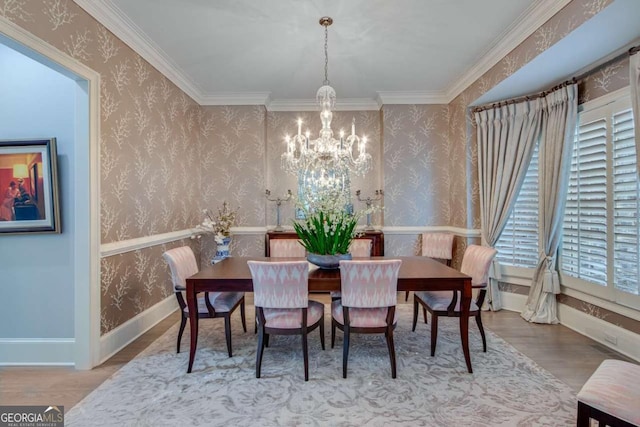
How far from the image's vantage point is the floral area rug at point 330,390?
1.81 metres

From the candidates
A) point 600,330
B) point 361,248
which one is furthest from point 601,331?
point 361,248

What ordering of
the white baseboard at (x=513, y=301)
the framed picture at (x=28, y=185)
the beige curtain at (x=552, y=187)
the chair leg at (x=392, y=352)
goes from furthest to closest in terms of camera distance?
1. the white baseboard at (x=513, y=301)
2. the beige curtain at (x=552, y=187)
3. the framed picture at (x=28, y=185)
4. the chair leg at (x=392, y=352)

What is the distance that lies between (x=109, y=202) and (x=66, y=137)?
597 mm

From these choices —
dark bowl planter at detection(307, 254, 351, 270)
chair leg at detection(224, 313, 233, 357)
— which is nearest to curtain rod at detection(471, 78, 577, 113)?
dark bowl planter at detection(307, 254, 351, 270)

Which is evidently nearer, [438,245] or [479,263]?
[479,263]

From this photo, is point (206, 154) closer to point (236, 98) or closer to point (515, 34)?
point (236, 98)

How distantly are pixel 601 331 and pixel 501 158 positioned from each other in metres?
2.00

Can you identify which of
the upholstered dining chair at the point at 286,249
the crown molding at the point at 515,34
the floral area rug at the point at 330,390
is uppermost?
the crown molding at the point at 515,34

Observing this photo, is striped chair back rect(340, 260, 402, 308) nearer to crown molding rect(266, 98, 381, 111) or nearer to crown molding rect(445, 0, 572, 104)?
crown molding rect(445, 0, 572, 104)

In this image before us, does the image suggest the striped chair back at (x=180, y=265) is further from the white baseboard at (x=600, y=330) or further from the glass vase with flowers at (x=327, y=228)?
the white baseboard at (x=600, y=330)

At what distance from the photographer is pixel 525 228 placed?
11.6 feet

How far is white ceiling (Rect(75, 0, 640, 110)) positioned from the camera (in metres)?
2.50

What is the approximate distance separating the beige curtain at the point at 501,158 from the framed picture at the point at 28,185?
4.43 metres

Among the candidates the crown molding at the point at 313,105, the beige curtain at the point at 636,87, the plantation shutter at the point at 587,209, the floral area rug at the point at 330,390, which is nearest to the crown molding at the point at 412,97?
the crown molding at the point at 313,105
